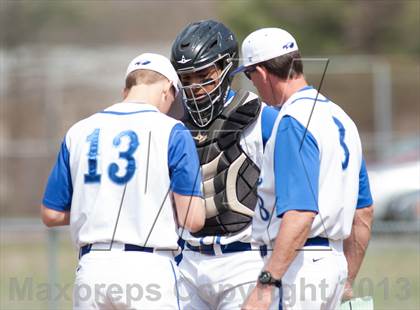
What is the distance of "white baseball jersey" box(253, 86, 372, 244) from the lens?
4.84 meters

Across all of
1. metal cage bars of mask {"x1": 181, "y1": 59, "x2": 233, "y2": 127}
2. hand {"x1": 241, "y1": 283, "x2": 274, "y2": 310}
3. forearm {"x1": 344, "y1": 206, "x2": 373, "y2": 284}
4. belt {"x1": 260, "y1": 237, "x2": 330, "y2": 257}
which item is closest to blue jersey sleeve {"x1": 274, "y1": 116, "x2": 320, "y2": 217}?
belt {"x1": 260, "y1": 237, "x2": 330, "y2": 257}

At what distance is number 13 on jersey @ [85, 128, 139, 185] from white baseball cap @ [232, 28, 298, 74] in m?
0.81

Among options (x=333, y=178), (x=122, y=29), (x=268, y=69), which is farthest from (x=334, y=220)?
(x=122, y=29)

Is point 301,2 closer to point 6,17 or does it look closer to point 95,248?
point 6,17

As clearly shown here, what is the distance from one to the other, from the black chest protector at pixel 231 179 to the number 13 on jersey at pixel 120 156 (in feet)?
2.73

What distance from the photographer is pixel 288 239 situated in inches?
188

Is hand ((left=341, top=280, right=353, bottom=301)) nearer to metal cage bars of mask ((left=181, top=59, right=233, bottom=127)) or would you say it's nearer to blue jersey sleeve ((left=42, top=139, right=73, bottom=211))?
metal cage bars of mask ((left=181, top=59, right=233, bottom=127))

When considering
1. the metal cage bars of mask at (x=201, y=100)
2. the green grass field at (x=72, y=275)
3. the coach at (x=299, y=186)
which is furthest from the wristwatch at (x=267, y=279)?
the green grass field at (x=72, y=275)

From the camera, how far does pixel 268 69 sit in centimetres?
514

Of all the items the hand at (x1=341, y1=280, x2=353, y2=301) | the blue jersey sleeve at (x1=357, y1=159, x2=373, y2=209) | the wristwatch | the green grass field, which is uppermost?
the blue jersey sleeve at (x1=357, y1=159, x2=373, y2=209)

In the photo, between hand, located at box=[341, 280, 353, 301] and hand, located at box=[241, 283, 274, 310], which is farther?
hand, located at box=[341, 280, 353, 301]

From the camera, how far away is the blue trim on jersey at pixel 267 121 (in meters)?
5.62

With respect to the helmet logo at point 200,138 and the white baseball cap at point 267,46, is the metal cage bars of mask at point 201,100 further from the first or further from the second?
the white baseball cap at point 267,46

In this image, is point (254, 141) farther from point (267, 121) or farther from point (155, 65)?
point (155, 65)
